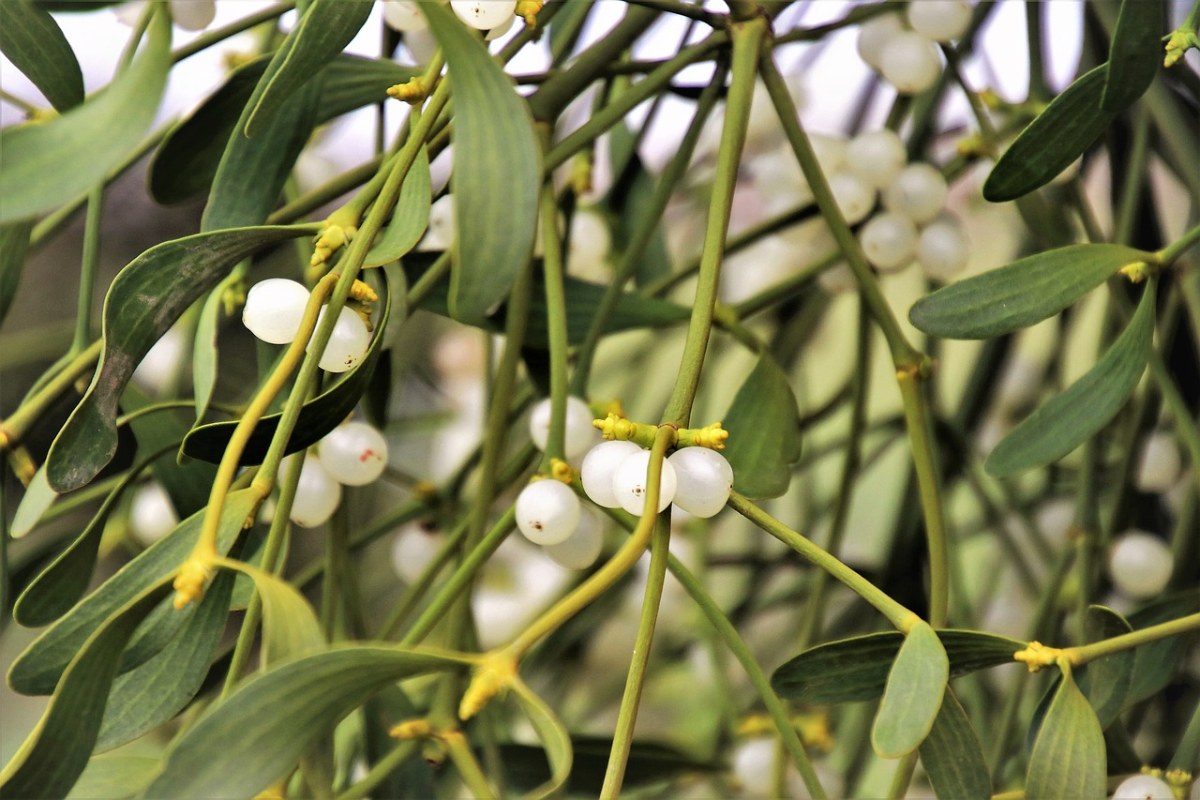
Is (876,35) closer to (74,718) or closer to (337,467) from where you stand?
(337,467)

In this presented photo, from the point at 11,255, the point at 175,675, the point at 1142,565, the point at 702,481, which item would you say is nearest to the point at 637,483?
the point at 702,481

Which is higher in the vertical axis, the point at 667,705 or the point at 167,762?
the point at 167,762

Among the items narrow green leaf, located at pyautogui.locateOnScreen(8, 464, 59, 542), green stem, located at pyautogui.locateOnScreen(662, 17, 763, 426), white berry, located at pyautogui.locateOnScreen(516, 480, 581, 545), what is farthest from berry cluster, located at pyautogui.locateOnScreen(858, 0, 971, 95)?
narrow green leaf, located at pyautogui.locateOnScreen(8, 464, 59, 542)

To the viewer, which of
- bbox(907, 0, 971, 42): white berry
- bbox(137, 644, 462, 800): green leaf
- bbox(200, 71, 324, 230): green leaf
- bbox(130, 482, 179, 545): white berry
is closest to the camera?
bbox(137, 644, 462, 800): green leaf

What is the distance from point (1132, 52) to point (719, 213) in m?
0.12

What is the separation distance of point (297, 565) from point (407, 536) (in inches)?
15.8

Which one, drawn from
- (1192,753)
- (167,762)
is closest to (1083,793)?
(1192,753)

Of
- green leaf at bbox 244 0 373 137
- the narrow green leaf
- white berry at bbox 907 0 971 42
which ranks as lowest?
the narrow green leaf

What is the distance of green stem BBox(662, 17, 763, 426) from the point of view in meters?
0.27

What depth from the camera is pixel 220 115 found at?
1.16 feet

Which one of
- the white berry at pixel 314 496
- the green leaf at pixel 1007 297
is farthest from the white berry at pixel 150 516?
the green leaf at pixel 1007 297

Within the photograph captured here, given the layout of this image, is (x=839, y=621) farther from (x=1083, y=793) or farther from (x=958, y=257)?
(x=1083, y=793)

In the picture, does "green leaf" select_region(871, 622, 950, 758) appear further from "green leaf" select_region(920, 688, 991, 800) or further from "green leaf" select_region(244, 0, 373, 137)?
"green leaf" select_region(244, 0, 373, 137)

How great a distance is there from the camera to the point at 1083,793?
286 millimetres
